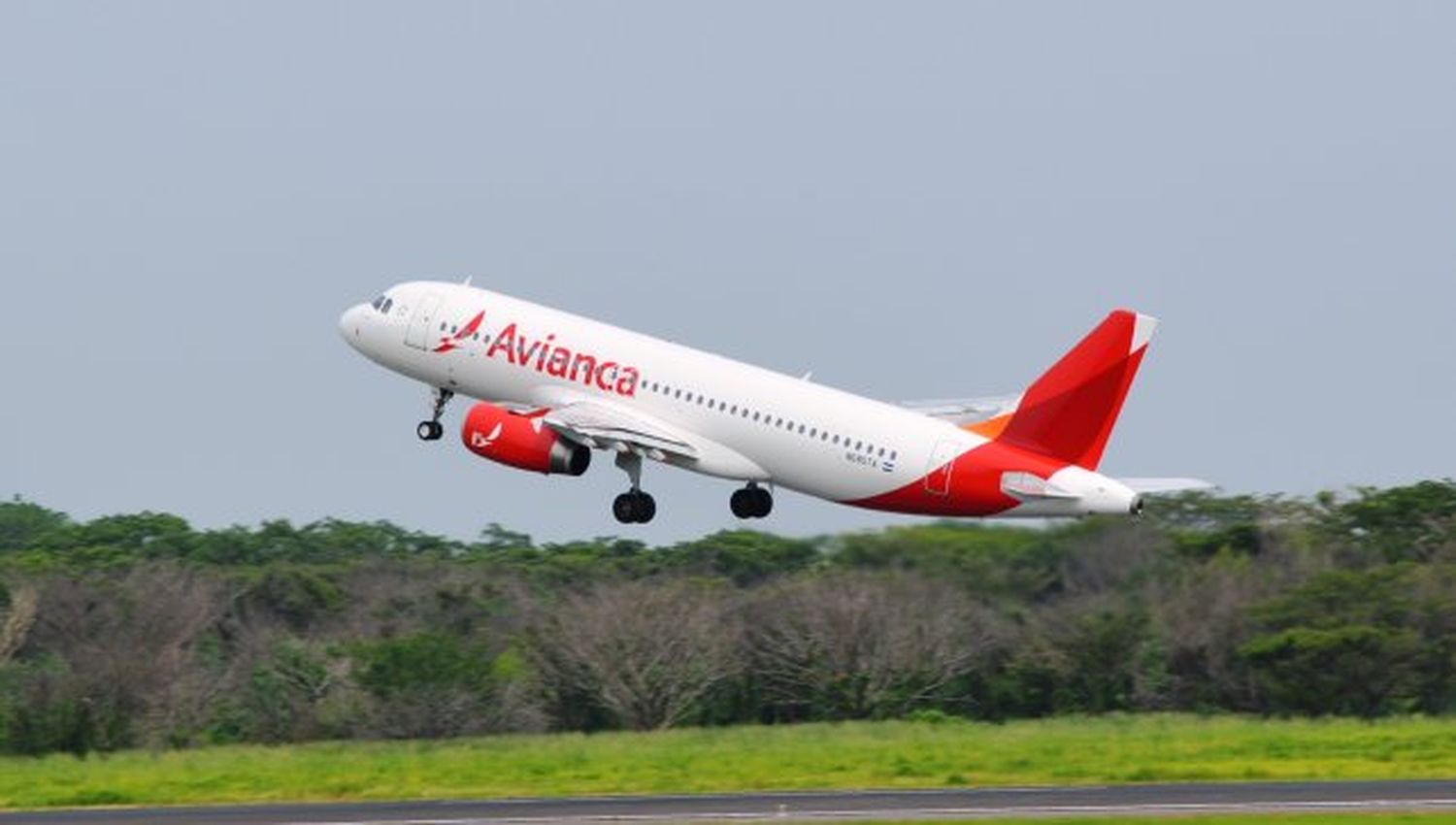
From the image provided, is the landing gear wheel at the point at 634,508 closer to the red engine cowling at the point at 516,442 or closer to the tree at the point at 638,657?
the red engine cowling at the point at 516,442

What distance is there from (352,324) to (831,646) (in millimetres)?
17949

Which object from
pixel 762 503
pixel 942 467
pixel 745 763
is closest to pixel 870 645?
pixel 762 503

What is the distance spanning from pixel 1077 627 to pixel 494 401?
2010 cm

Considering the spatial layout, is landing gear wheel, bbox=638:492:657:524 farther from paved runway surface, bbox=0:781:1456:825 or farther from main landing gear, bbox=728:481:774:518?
paved runway surface, bbox=0:781:1456:825

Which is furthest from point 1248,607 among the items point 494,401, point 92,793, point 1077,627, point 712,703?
point 92,793

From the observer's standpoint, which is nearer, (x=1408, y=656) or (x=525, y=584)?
(x=1408, y=656)

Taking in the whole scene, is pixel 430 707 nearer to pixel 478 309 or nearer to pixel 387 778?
pixel 478 309

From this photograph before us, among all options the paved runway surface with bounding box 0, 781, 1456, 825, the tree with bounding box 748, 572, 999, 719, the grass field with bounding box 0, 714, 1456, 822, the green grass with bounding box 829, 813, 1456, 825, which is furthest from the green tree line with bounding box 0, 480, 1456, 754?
the green grass with bounding box 829, 813, 1456, 825

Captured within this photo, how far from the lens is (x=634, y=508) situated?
97.9 meters

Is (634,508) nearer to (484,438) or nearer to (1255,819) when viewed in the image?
(484,438)

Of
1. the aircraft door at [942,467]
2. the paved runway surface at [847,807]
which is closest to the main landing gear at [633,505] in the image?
the aircraft door at [942,467]

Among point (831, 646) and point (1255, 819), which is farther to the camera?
point (831, 646)

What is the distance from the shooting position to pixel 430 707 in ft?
328

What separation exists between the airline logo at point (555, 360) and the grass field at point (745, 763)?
995cm
